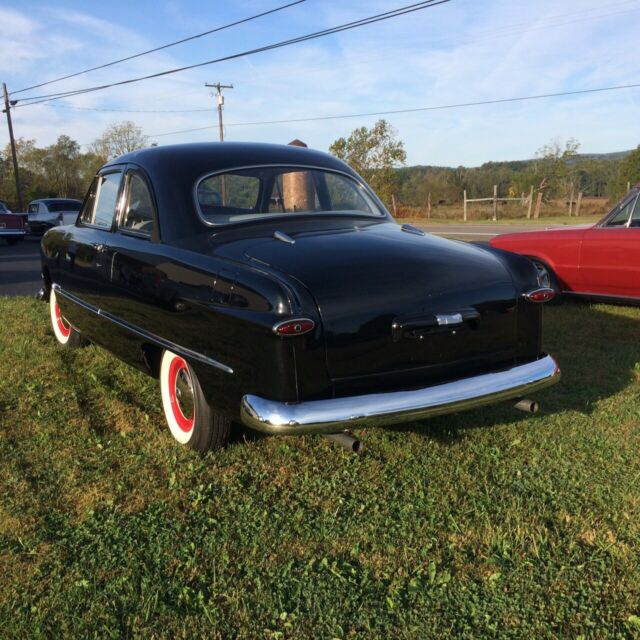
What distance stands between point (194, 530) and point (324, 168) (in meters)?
2.49

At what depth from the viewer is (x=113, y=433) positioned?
381 centimetres

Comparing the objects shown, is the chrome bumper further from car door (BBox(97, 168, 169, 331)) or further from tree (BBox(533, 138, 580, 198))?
tree (BBox(533, 138, 580, 198))

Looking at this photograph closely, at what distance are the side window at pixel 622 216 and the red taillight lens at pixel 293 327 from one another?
5.34 meters

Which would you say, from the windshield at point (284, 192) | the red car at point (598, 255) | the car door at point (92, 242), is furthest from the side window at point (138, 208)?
the red car at point (598, 255)

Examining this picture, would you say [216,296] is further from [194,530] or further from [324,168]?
[324,168]

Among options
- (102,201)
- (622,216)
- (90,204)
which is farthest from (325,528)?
(622,216)

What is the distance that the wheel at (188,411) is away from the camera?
332cm

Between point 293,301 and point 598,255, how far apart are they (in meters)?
5.25

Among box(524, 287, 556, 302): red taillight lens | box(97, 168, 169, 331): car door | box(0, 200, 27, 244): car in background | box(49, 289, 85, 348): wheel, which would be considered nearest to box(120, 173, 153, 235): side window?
box(97, 168, 169, 331): car door

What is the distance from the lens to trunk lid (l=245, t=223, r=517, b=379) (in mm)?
2830

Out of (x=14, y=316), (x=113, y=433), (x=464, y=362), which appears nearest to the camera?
(x=464, y=362)

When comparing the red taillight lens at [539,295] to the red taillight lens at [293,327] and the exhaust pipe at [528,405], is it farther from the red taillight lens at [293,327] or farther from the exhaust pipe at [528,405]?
the red taillight lens at [293,327]

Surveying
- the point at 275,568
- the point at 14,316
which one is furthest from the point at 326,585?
the point at 14,316

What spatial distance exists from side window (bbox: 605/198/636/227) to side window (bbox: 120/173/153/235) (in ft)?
17.0
